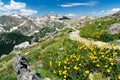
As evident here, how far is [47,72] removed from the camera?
49.8 ft

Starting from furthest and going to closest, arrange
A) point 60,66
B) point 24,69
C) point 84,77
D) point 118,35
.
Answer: point 118,35, point 24,69, point 60,66, point 84,77

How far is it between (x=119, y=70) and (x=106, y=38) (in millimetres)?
15867

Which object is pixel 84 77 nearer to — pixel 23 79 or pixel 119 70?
pixel 119 70

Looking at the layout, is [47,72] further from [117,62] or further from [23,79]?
[117,62]

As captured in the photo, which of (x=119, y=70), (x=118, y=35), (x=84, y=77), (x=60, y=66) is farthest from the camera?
(x=118, y=35)

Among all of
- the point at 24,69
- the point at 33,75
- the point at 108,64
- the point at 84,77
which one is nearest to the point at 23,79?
the point at 33,75

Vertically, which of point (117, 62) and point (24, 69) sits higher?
point (117, 62)

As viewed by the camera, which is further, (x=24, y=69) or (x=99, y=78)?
(x=24, y=69)

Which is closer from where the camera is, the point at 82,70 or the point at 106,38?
the point at 82,70

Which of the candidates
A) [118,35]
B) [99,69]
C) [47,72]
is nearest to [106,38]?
[118,35]

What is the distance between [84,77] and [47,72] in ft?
13.0

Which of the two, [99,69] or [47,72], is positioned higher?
[99,69]

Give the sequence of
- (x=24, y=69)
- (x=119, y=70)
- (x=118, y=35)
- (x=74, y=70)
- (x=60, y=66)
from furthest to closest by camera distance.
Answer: (x=118, y=35) → (x=24, y=69) → (x=60, y=66) → (x=74, y=70) → (x=119, y=70)

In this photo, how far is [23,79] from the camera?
13.1 meters
